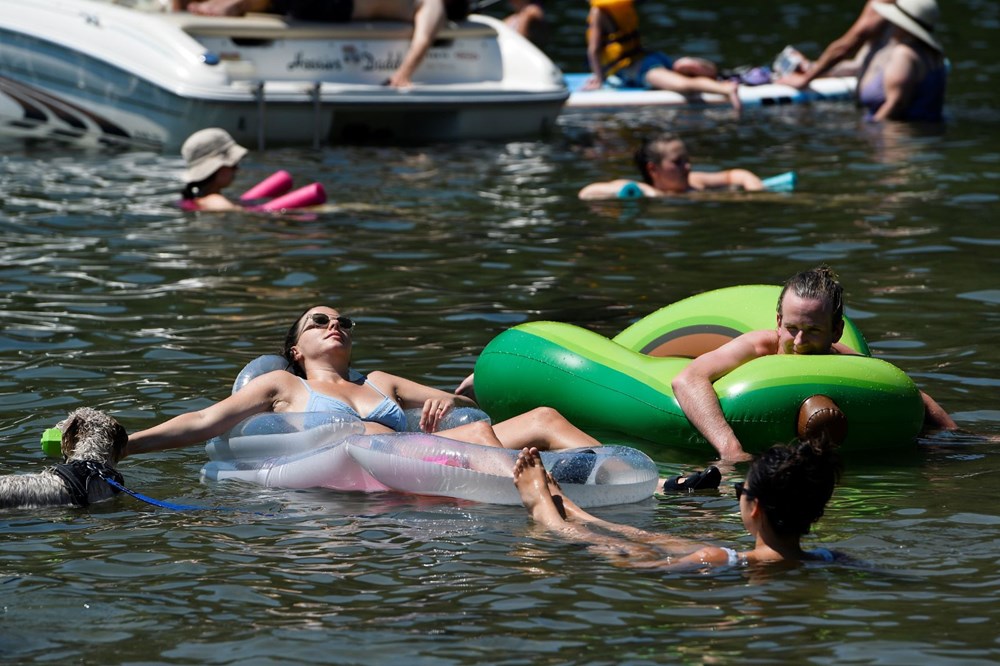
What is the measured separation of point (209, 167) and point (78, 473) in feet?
18.5

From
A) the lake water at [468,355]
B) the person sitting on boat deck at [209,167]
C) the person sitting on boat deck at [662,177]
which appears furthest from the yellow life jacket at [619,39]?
the person sitting on boat deck at [209,167]

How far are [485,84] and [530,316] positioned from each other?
241 inches

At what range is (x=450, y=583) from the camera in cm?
474

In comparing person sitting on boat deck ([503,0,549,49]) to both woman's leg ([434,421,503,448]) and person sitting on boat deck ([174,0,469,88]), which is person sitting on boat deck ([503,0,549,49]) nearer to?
person sitting on boat deck ([174,0,469,88])

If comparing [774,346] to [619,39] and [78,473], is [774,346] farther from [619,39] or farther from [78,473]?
[619,39]

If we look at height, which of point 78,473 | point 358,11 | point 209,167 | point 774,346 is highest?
point 358,11

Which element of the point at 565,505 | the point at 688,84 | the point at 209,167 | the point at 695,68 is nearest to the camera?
the point at 565,505

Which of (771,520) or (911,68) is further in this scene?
Answer: (911,68)

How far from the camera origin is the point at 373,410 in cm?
633

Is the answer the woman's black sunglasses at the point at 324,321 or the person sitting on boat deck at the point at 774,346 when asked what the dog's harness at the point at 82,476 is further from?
the person sitting on boat deck at the point at 774,346

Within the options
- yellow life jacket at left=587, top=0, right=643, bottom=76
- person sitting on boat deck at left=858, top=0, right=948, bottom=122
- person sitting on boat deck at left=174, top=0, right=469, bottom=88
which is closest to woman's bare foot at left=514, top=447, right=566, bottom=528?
person sitting on boat deck at left=174, top=0, right=469, bottom=88

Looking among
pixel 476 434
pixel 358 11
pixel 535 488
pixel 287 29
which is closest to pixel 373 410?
pixel 476 434

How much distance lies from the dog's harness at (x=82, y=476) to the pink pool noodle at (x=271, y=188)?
5787 mm

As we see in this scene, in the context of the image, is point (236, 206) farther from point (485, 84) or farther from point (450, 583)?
point (450, 583)
